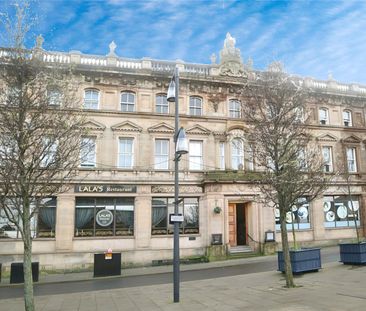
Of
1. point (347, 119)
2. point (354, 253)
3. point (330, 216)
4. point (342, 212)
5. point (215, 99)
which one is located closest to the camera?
point (354, 253)

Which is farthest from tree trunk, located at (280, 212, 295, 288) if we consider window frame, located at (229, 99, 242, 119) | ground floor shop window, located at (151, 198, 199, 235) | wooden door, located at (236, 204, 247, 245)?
window frame, located at (229, 99, 242, 119)

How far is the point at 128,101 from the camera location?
22594mm

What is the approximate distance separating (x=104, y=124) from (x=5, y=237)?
358 inches

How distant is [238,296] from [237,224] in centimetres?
1334

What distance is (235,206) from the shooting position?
23516 millimetres

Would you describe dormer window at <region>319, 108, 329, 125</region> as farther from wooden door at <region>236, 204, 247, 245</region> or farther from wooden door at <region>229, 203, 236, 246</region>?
wooden door at <region>229, 203, 236, 246</region>

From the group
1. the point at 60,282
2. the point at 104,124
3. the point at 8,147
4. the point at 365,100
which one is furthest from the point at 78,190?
the point at 365,100

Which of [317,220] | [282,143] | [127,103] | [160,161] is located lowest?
[317,220]

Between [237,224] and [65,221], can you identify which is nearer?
[65,221]

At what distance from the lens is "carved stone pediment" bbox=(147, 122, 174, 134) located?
22.4 m

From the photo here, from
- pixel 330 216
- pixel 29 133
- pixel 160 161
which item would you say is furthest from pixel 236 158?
pixel 29 133

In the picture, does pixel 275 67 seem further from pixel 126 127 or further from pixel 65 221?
pixel 65 221

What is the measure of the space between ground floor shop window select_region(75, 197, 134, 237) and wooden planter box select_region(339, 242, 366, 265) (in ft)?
41.1

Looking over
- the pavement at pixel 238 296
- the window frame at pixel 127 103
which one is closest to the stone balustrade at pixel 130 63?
the window frame at pixel 127 103
